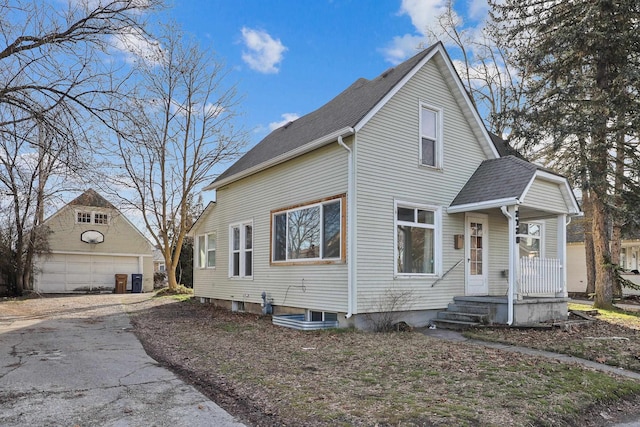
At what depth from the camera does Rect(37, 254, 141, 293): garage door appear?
960 inches

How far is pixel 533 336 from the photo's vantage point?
9.22 metres

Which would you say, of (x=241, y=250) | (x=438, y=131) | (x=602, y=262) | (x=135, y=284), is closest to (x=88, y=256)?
(x=135, y=284)

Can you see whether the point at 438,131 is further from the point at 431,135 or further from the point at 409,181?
the point at 409,181

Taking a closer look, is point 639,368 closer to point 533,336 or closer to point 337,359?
point 533,336

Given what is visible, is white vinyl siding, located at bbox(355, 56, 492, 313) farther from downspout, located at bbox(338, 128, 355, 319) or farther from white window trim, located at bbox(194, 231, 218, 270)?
white window trim, located at bbox(194, 231, 218, 270)

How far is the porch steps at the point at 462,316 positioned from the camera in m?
10.2

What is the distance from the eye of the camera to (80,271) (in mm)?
25234

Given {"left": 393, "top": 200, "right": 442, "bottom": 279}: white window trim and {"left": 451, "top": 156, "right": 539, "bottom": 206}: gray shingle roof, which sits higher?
{"left": 451, "top": 156, "right": 539, "bottom": 206}: gray shingle roof

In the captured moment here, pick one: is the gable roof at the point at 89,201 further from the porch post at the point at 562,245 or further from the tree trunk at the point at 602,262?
the tree trunk at the point at 602,262

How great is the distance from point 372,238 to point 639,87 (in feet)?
33.3

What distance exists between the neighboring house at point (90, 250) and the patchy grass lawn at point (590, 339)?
801 inches

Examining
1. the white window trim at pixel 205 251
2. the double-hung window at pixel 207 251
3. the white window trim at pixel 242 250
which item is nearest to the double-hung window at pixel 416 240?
the white window trim at pixel 242 250

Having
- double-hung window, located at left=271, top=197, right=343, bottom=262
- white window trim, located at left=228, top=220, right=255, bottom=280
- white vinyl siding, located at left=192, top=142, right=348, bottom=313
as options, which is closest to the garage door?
white vinyl siding, located at left=192, top=142, right=348, bottom=313

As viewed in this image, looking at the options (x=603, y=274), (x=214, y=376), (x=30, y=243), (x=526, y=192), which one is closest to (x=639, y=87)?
(x=603, y=274)
